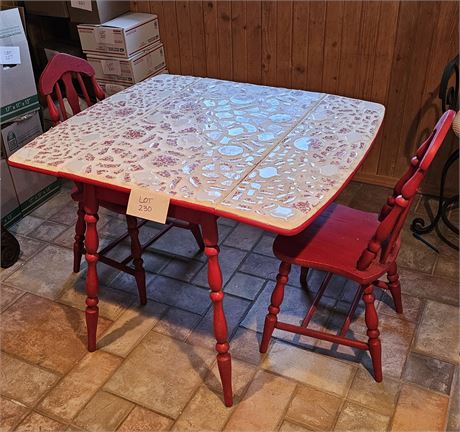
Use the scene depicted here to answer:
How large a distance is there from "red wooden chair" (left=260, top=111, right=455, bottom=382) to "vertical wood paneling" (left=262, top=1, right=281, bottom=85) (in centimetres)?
128

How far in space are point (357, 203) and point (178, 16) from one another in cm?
149

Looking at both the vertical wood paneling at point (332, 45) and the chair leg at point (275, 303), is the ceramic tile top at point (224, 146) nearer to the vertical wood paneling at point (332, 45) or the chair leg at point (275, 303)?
the chair leg at point (275, 303)

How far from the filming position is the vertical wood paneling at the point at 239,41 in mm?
2955

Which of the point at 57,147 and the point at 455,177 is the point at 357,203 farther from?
the point at 57,147

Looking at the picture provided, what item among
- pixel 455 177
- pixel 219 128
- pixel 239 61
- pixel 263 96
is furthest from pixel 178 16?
pixel 455 177

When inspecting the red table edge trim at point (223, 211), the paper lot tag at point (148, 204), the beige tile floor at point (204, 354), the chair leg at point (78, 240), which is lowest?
the beige tile floor at point (204, 354)

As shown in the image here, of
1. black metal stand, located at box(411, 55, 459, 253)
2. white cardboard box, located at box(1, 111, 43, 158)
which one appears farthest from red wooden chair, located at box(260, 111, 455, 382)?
white cardboard box, located at box(1, 111, 43, 158)

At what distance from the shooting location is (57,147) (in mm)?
1855

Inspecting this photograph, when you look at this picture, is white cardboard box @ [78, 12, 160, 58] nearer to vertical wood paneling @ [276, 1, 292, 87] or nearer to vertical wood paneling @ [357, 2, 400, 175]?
vertical wood paneling @ [276, 1, 292, 87]

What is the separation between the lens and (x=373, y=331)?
1.85m

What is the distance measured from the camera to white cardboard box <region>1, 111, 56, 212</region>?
9.17 feet

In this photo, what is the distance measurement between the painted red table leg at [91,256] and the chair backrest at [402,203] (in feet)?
2.95

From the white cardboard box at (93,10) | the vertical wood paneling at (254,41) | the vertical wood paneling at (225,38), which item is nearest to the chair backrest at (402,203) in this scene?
the vertical wood paneling at (254,41)

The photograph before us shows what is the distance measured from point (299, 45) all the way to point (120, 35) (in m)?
0.98
